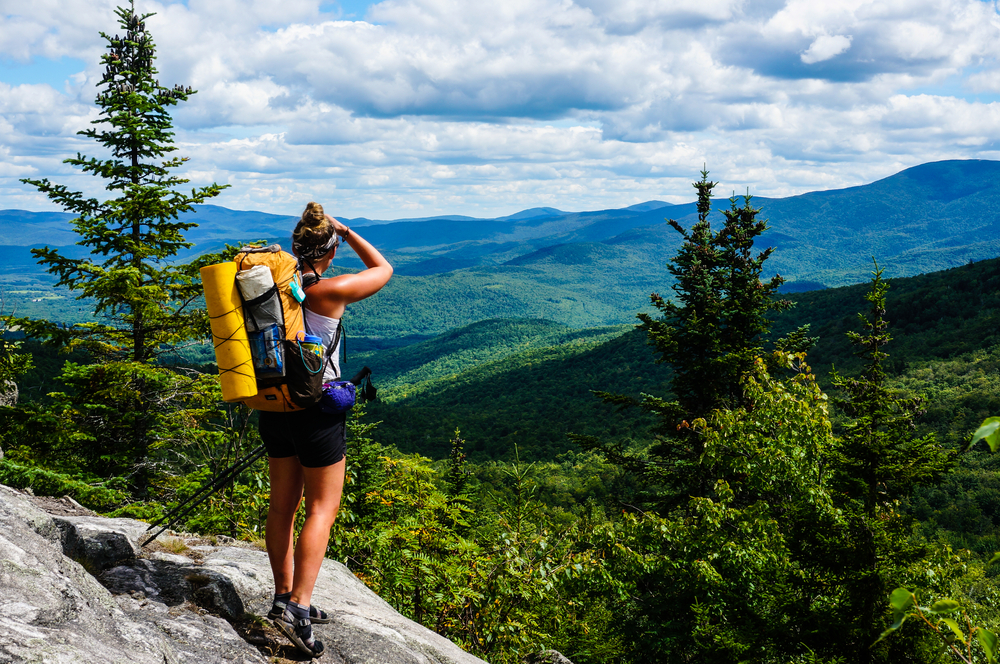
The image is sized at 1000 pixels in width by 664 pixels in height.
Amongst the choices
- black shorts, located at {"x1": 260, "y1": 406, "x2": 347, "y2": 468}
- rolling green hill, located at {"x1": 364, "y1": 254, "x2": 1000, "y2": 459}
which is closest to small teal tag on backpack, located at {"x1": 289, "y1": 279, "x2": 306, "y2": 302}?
black shorts, located at {"x1": 260, "y1": 406, "x2": 347, "y2": 468}

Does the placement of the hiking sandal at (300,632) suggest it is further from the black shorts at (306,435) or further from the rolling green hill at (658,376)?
the rolling green hill at (658,376)

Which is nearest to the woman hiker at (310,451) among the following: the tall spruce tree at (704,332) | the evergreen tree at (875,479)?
the evergreen tree at (875,479)

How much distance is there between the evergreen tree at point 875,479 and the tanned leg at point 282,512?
6007mm

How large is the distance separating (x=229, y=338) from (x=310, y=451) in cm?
80

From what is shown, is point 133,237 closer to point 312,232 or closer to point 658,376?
point 312,232

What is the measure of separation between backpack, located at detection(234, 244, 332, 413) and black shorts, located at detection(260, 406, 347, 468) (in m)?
0.10

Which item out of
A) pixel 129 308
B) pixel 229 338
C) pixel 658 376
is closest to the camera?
pixel 229 338

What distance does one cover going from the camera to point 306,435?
349 centimetres

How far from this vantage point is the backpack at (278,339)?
10.8ft

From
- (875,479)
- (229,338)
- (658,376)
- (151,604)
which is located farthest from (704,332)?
(658,376)

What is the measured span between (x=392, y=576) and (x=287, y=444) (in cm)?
240

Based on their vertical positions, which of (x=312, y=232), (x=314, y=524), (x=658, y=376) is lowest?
(x=658, y=376)

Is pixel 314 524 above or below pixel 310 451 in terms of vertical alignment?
below

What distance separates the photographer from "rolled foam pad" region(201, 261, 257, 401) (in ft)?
10.6
